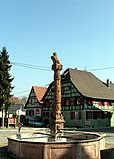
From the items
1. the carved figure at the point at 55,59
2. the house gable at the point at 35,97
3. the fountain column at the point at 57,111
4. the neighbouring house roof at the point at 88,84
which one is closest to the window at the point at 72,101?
the neighbouring house roof at the point at 88,84

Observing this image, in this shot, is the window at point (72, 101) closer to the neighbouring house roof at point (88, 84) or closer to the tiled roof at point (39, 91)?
the neighbouring house roof at point (88, 84)

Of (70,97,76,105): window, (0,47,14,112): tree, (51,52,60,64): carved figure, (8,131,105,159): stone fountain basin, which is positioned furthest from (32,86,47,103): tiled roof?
(8,131,105,159): stone fountain basin

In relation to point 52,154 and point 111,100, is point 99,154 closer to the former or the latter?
point 52,154

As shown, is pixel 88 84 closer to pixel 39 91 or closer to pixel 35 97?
pixel 35 97

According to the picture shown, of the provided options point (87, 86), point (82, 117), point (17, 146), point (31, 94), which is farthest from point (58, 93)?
point (31, 94)

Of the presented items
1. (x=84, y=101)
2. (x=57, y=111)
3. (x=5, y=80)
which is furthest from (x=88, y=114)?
(x=57, y=111)

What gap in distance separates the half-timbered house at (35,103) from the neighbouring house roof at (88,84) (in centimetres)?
1089

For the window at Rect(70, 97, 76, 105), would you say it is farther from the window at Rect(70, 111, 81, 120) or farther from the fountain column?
the fountain column

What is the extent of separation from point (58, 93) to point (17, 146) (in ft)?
22.4

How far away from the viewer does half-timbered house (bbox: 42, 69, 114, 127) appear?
5441cm

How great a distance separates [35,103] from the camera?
67.8 meters

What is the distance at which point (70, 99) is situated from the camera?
187ft

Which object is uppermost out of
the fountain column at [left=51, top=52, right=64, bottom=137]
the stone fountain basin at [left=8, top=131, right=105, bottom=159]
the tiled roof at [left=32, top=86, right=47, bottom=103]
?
the tiled roof at [left=32, top=86, right=47, bottom=103]

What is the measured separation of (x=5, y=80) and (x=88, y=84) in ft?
59.7
